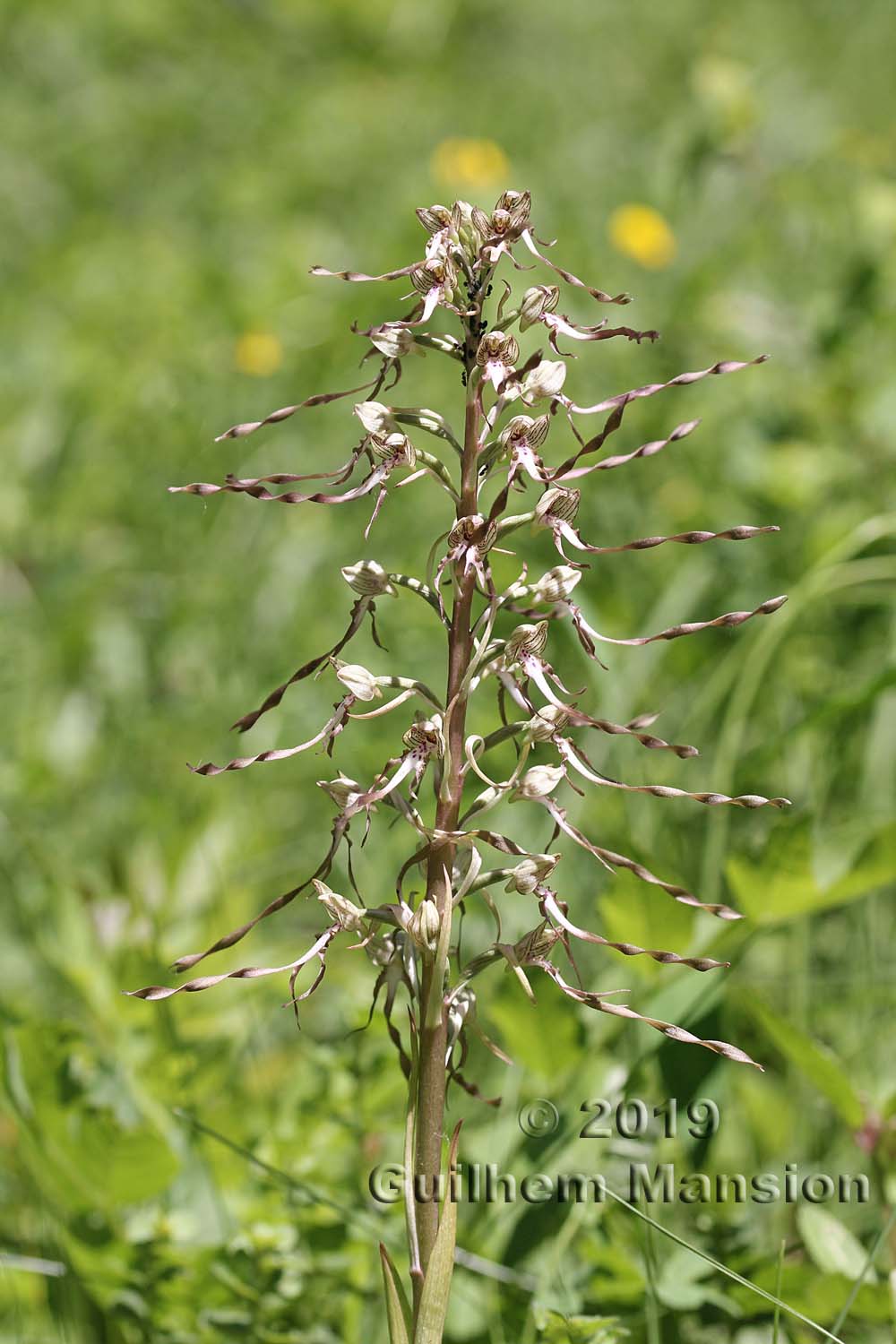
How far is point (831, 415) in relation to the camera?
3479mm

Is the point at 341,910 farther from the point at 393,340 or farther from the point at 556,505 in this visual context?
the point at 393,340

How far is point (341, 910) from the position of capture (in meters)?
1.37

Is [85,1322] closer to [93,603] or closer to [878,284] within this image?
[93,603]

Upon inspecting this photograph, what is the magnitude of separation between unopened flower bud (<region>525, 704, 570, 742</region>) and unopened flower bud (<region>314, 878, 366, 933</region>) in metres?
0.25

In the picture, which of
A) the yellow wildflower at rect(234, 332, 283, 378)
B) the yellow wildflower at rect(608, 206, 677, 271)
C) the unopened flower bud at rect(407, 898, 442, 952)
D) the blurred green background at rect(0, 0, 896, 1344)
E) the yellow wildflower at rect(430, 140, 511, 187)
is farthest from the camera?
the yellow wildflower at rect(430, 140, 511, 187)

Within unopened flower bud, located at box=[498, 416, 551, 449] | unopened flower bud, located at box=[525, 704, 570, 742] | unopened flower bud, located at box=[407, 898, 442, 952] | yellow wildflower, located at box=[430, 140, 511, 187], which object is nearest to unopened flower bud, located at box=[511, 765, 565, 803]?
unopened flower bud, located at box=[525, 704, 570, 742]

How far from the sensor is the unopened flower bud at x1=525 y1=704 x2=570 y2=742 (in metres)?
1.34

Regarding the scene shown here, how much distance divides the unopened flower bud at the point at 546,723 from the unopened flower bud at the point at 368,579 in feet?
0.66

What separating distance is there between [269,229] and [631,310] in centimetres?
297

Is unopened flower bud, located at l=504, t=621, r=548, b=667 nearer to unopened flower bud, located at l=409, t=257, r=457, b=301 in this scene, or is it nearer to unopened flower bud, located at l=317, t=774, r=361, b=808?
unopened flower bud, located at l=317, t=774, r=361, b=808

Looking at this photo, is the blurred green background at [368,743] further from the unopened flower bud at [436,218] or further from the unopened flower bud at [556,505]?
the unopened flower bud at [436,218]

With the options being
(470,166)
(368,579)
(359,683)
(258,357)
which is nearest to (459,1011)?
(359,683)

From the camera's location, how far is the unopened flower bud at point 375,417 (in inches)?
54.3

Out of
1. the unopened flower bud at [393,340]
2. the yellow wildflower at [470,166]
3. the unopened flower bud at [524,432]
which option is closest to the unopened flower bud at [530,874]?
the unopened flower bud at [524,432]
